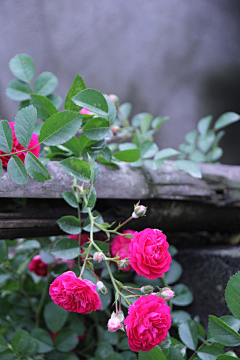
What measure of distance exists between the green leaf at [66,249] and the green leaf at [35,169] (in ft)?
0.38

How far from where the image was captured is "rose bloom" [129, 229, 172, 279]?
0.35 metres

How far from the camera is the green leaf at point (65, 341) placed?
612 millimetres

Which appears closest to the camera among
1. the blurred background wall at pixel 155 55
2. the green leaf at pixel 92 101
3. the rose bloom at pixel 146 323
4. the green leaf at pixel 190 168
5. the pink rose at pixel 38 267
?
the rose bloom at pixel 146 323

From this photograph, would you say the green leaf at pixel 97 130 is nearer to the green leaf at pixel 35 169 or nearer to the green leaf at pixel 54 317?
the green leaf at pixel 35 169

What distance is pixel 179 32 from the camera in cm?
148

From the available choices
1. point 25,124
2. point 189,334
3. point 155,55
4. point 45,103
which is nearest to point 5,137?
point 25,124

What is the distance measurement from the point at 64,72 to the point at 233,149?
100cm

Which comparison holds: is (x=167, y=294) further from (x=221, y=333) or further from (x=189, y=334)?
(x=189, y=334)

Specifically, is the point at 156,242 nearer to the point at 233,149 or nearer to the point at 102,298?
the point at 102,298

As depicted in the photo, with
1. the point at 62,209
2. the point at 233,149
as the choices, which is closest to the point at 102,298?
the point at 62,209

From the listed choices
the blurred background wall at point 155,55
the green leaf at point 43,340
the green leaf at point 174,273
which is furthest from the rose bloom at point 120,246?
the blurred background wall at point 155,55

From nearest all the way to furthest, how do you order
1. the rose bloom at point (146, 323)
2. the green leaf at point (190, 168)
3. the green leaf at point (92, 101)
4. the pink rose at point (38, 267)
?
the rose bloom at point (146, 323), the green leaf at point (92, 101), the green leaf at point (190, 168), the pink rose at point (38, 267)

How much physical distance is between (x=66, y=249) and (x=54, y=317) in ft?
0.93

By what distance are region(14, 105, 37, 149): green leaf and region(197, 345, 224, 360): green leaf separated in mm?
471
